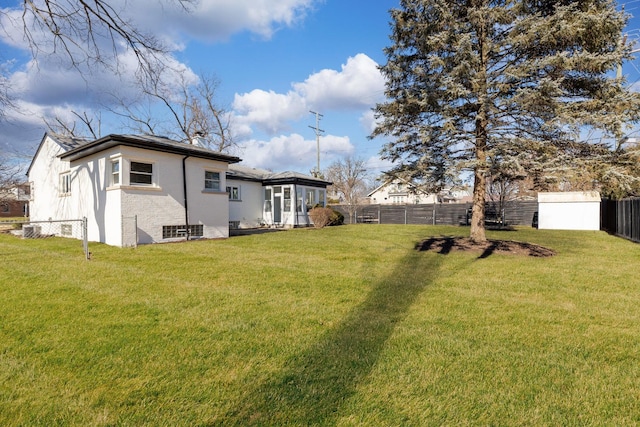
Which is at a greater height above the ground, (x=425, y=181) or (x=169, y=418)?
(x=425, y=181)

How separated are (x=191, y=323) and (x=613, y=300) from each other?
5.86 m

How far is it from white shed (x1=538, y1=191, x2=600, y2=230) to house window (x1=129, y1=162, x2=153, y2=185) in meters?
20.5

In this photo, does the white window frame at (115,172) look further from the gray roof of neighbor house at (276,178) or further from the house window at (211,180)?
the gray roof of neighbor house at (276,178)

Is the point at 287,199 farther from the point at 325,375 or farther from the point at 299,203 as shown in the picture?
the point at 325,375

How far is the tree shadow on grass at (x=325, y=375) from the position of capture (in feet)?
7.06

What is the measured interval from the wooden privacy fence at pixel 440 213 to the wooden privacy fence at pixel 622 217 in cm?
411

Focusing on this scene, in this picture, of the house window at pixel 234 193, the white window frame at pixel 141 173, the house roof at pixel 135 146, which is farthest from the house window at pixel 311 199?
the white window frame at pixel 141 173

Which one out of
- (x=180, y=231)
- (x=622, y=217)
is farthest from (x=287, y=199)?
(x=622, y=217)

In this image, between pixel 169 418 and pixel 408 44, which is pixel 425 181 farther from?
pixel 169 418

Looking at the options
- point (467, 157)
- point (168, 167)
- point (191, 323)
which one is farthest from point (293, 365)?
point (168, 167)

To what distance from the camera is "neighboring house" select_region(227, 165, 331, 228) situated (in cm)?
1938

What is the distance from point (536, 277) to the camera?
6.33m

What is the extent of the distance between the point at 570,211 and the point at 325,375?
2150cm

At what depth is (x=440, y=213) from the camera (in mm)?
24266
